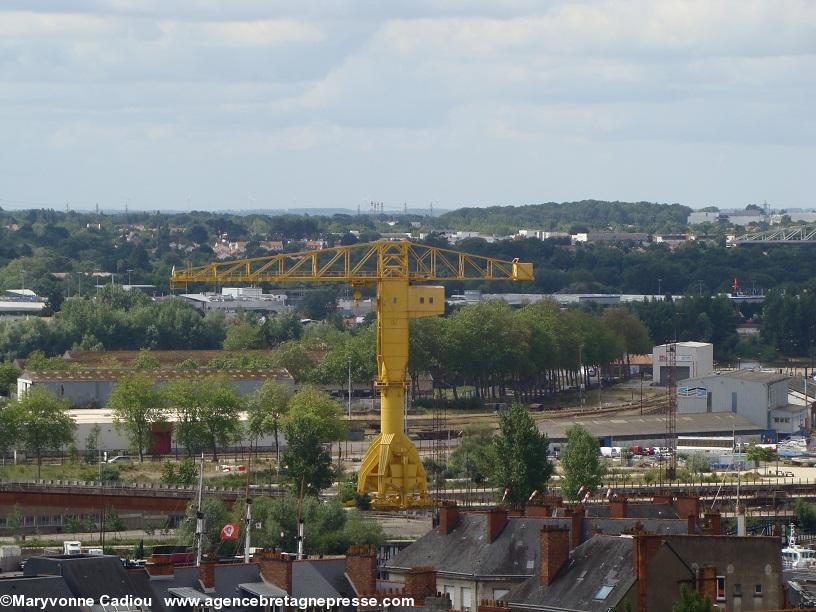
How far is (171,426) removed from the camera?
90.8 metres

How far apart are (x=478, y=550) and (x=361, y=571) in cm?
698

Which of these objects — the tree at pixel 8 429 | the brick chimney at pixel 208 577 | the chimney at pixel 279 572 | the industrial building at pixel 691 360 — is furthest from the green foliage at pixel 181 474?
the industrial building at pixel 691 360

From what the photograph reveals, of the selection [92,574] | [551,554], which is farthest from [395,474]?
[92,574]

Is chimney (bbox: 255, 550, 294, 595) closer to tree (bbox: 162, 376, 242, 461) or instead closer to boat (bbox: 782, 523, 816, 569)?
boat (bbox: 782, 523, 816, 569)

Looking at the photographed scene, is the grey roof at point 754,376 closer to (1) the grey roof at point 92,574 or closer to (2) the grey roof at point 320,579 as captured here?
(2) the grey roof at point 320,579

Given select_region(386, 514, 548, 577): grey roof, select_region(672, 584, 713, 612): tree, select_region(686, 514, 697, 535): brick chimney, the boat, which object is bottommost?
the boat

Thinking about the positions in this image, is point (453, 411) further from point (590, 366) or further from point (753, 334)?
point (753, 334)

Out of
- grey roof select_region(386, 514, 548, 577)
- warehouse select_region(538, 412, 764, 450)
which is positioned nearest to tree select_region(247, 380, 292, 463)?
warehouse select_region(538, 412, 764, 450)

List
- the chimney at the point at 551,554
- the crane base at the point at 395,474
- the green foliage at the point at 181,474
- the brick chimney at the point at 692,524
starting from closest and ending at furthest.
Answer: the chimney at the point at 551,554, the brick chimney at the point at 692,524, the crane base at the point at 395,474, the green foliage at the point at 181,474

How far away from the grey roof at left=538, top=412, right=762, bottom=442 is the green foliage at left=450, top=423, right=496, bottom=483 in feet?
16.2

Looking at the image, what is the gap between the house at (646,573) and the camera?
32250 millimetres

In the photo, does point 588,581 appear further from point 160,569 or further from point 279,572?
point 160,569

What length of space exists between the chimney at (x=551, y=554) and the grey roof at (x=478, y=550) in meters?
2.73

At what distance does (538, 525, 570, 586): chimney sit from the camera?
116 ft
